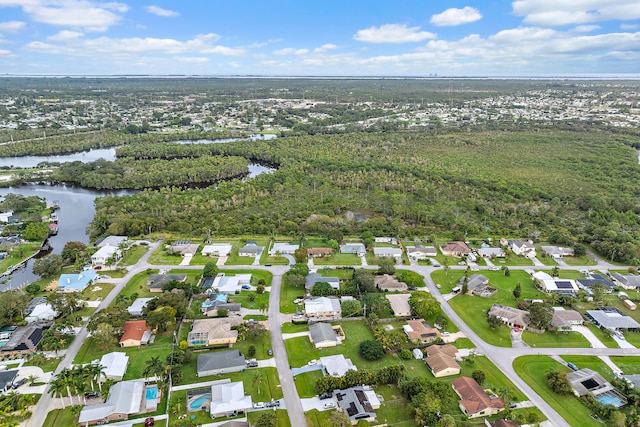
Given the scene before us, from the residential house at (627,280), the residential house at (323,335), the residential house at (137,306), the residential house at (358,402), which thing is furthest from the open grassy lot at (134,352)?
the residential house at (627,280)

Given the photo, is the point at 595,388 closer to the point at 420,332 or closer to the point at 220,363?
the point at 420,332

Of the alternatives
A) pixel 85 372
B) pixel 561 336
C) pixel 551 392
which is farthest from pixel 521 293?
pixel 85 372

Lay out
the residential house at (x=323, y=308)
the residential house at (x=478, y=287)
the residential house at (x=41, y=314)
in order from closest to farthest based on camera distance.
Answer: the residential house at (x=41, y=314), the residential house at (x=323, y=308), the residential house at (x=478, y=287)

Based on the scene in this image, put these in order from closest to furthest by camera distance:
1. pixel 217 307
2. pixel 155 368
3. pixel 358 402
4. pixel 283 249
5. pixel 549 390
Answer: pixel 358 402 → pixel 155 368 → pixel 549 390 → pixel 217 307 → pixel 283 249

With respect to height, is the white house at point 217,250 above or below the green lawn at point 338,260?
above

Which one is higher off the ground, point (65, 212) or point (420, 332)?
point (65, 212)

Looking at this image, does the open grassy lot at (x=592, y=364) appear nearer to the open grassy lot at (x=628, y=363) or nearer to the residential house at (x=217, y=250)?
the open grassy lot at (x=628, y=363)

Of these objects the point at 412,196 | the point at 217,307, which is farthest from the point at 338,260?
the point at 412,196
